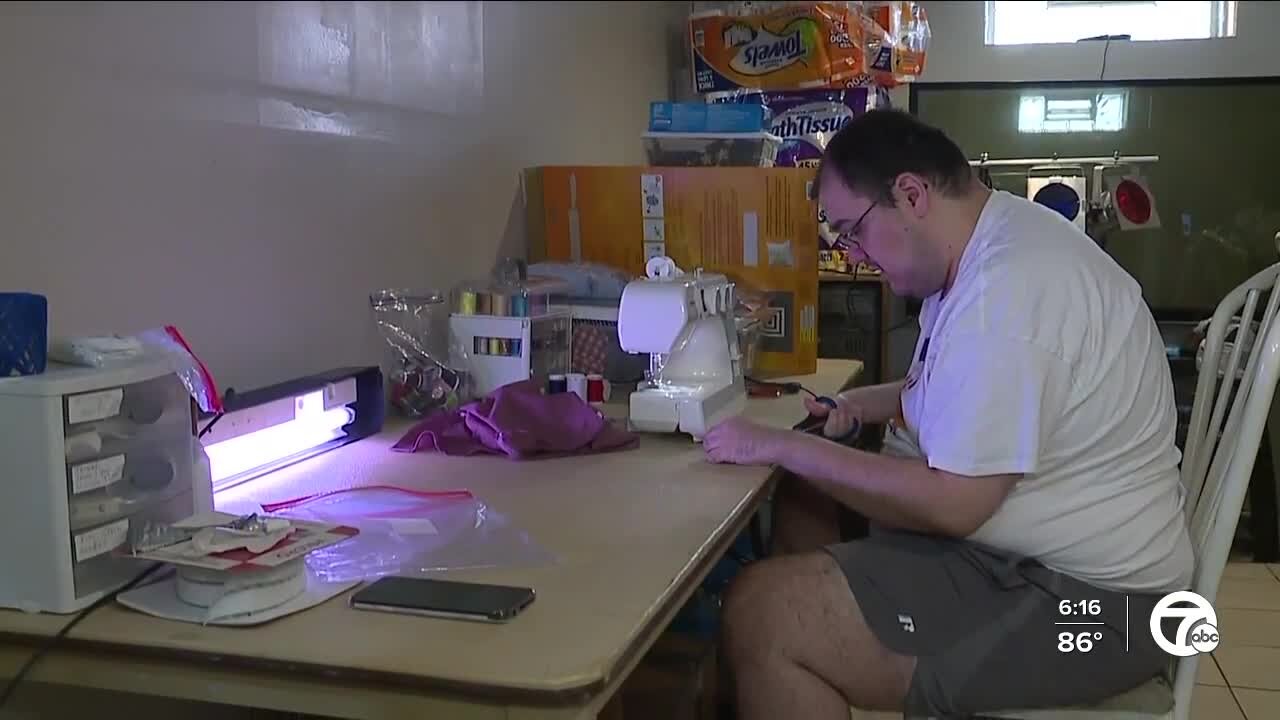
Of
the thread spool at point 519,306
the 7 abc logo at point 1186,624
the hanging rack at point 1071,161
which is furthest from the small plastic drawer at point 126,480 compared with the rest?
the hanging rack at point 1071,161

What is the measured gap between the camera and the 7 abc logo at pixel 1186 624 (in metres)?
1.36

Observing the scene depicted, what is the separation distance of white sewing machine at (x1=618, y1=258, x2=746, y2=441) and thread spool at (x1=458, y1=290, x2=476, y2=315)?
316 mm

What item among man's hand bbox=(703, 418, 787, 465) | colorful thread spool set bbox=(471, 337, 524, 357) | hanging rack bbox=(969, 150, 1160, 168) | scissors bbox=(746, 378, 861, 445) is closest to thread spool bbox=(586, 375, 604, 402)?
colorful thread spool set bbox=(471, 337, 524, 357)

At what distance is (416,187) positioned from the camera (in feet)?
6.88

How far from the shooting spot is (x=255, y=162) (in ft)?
5.30

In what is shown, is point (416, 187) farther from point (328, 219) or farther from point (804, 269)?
point (804, 269)

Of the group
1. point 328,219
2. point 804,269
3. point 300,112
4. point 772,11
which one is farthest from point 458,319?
point 772,11

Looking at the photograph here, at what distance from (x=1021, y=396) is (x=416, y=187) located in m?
1.22

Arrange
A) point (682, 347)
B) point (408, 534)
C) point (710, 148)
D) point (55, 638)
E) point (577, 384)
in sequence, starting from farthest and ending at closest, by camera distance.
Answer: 1. point (710, 148)
2. point (577, 384)
3. point (682, 347)
4. point (408, 534)
5. point (55, 638)

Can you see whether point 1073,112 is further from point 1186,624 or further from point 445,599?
point 445,599

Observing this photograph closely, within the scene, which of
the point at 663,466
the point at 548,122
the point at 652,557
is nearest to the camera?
Result: the point at 652,557

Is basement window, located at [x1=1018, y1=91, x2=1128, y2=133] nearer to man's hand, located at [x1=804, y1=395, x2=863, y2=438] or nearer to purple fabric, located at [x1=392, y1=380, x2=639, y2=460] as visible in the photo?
man's hand, located at [x1=804, y1=395, x2=863, y2=438]

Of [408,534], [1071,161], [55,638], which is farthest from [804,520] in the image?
[1071,161]

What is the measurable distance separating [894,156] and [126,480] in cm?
104
